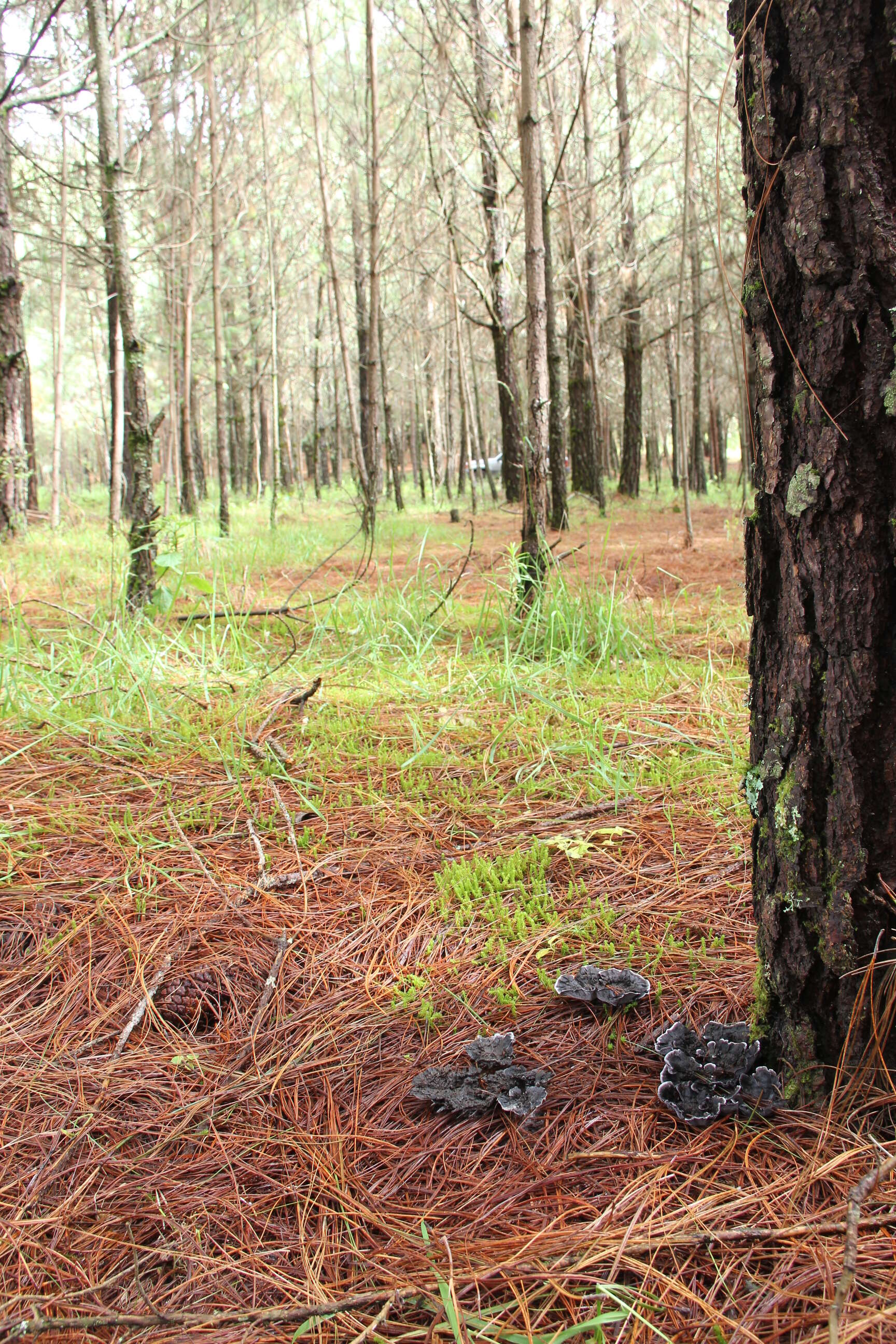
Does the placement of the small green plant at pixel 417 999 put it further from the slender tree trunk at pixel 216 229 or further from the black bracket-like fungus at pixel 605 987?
the slender tree trunk at pixel 216 229

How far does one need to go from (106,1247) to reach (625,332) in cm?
1284

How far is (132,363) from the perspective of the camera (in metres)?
4.14

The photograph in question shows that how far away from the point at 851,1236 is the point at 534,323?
157 inches

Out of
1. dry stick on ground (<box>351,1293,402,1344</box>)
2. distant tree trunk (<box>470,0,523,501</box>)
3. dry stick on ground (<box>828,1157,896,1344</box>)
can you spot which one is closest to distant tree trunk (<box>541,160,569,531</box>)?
distant tree trunk (<box>470,0,523,501</box>)

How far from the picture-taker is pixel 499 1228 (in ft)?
3.58

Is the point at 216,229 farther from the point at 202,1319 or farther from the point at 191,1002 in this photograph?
the point at 202,1319

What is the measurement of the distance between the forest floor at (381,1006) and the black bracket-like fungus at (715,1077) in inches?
1.3

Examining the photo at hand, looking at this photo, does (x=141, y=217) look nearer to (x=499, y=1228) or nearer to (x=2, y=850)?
(x=2, y=850)

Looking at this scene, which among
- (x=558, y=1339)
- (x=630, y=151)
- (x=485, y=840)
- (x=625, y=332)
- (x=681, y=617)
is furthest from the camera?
(x=625, y=332)

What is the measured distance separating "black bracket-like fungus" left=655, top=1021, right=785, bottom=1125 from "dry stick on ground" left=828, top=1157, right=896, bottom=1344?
0.19 metres

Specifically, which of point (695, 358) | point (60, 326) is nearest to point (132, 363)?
point (60, 326)

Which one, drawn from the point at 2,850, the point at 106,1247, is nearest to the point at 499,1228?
the point at 106,1247

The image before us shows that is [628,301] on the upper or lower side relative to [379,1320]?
upper

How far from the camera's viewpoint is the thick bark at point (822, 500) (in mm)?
1073
